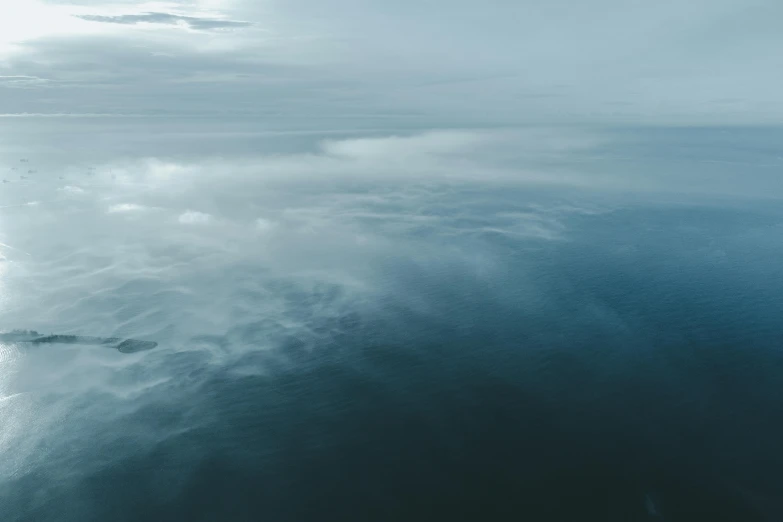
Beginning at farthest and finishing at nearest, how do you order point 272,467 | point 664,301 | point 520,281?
1. point 520,281
2. point 664,301
3. point 272,467

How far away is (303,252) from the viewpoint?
182375 millimetres

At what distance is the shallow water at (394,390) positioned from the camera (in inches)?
3253

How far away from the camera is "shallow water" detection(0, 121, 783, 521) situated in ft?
271

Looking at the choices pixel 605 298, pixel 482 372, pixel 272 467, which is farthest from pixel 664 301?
pixel 272 467

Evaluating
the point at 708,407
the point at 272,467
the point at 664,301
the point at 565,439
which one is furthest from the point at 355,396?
the point at 664,301

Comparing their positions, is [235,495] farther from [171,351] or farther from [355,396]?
[171,351]

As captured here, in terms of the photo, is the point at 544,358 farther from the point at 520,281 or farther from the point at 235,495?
the point at 235,495

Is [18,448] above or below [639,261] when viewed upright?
below

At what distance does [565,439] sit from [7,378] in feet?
363

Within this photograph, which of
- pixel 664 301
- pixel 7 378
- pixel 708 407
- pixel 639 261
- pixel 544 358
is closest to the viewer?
pixel 708 407

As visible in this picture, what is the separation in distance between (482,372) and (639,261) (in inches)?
3449

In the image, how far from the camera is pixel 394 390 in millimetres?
106500

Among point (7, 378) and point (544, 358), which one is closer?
point (7, 378)

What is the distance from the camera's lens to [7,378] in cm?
10906
